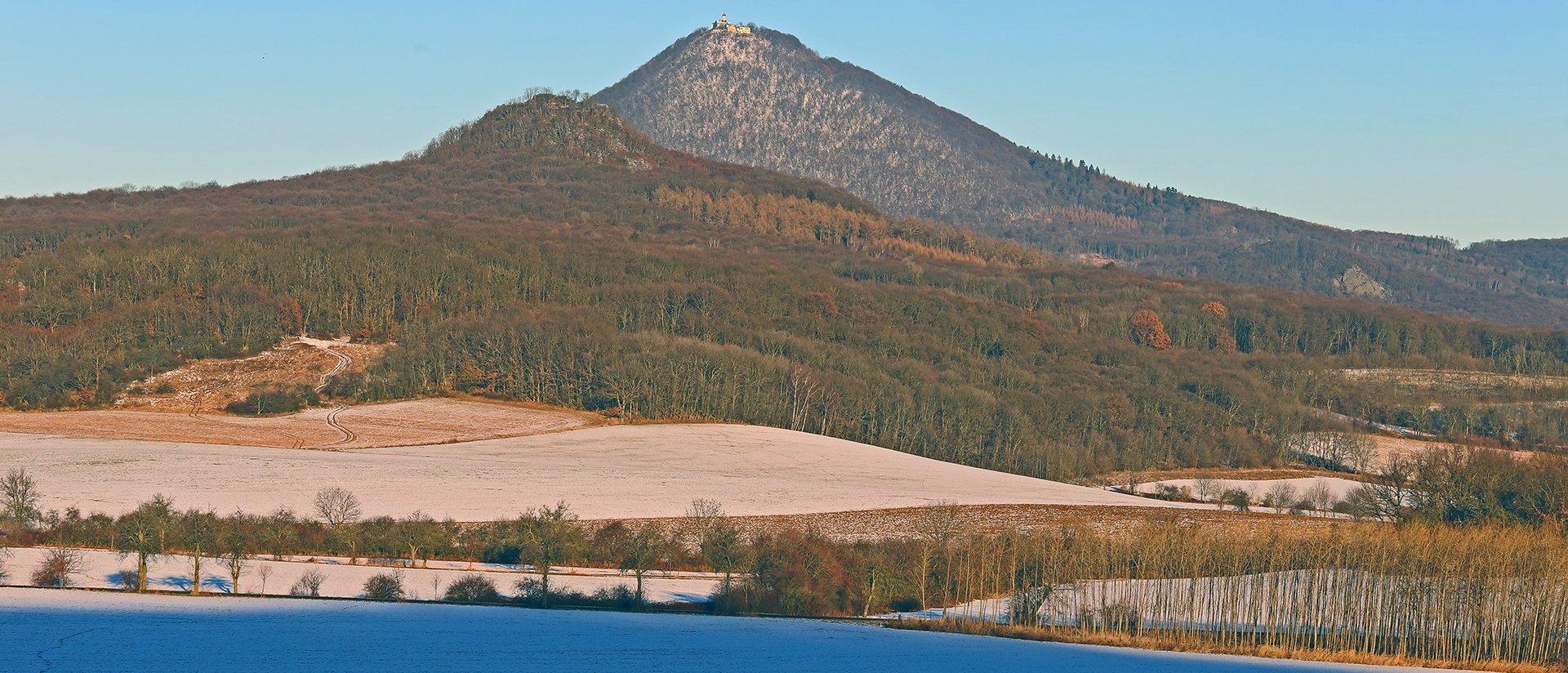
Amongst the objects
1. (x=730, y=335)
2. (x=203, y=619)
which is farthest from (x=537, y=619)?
(x=730, y=335)

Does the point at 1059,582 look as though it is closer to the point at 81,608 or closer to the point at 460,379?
the point at 81,608

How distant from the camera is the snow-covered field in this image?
6694 centimetres

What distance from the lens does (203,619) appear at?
54156 millimetres

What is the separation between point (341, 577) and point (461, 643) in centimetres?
2221

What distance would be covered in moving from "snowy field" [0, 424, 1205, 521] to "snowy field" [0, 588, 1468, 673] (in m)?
32.6

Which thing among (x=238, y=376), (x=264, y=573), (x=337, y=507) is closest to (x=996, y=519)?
(x=337, y=507)

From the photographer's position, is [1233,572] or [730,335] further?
[730,335]

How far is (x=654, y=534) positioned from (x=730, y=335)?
118 m

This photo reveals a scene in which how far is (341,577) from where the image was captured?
70625 millimetres

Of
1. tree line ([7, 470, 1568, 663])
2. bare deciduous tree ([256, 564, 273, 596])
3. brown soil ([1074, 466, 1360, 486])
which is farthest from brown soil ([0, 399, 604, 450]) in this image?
brown soil ([1074, 466, 1360, 486])

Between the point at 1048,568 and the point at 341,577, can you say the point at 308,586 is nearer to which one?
the point at 341,577

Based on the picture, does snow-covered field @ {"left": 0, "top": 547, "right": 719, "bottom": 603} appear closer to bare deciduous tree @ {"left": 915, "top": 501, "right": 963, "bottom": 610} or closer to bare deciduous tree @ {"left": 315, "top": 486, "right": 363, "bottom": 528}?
bare deciduous tree @ {"left": 315, "top": 486, "right": 363, "bottom": 528}

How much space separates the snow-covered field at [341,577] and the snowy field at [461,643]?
19.9 ft

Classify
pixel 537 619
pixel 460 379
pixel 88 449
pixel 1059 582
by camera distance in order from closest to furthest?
pixel 537 619 < pixel 1059 582 < pixel 88 449 < pixel 460 379
